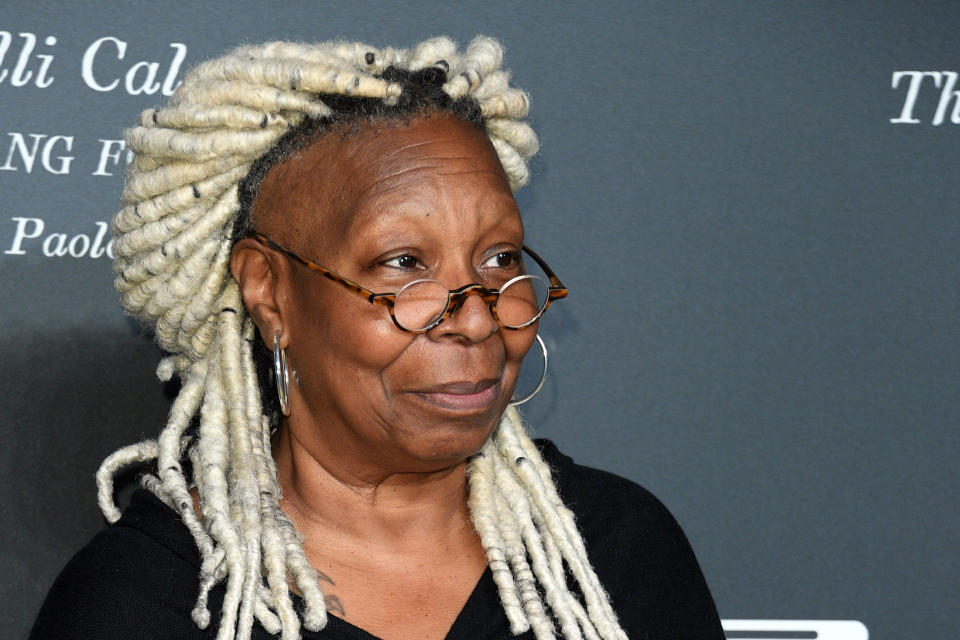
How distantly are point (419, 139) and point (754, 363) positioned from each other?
0.76 m

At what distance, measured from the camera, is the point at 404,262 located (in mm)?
1270

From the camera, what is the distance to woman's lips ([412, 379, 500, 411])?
1.26 metres

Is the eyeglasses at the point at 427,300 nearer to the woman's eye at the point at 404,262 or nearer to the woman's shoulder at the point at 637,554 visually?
the woman's eye at the point at 404,262

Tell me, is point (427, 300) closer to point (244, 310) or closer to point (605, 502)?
point (244, 310)

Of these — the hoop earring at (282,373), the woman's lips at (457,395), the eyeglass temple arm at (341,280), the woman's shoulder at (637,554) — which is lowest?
the woman's shoulder at (637,554)

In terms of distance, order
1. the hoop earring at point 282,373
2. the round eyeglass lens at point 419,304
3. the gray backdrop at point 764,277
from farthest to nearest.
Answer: the gray backdrop at point 764,277, the hoop earring at point 282,373, the round eyeglass lens at point 419,304

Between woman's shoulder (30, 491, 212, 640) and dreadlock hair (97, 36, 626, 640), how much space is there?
36 millimetres

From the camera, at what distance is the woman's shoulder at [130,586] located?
1.24m

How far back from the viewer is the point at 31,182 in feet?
5.30

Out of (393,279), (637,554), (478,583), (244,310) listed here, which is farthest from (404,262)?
(637,554)

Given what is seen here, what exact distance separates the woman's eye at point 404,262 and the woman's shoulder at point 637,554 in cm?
44

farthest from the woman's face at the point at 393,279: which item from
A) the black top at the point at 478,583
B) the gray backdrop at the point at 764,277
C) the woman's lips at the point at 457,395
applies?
the gray backdrop at the point at 764,277

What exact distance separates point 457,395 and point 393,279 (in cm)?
15

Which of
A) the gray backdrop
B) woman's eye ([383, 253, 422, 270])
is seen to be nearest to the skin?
woman's eye ([383, 253, 422, 270])
